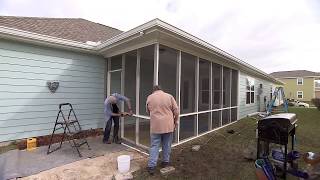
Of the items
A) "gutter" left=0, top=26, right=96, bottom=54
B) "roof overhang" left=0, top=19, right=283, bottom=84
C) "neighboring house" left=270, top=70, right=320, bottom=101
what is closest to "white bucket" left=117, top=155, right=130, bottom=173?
"roof overhang" left=0, top=19, right=283, bottom=84

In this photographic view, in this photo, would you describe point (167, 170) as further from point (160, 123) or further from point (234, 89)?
point (234, 89)

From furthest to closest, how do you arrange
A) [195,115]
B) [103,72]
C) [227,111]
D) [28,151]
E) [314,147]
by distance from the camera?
[227,111], [103,72], [195,115], [314,147], [28,151]

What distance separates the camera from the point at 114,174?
402 cm

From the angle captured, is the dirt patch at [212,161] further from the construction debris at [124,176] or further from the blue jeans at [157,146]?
the blue jeans at [157,146]

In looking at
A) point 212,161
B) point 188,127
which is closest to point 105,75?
point 188,127

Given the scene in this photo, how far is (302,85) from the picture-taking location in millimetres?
37688

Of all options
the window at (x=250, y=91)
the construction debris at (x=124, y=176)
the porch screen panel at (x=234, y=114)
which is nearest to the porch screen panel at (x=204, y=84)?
the porch screen panel at (x=234, y=114)

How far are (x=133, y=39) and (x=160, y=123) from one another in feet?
8.10

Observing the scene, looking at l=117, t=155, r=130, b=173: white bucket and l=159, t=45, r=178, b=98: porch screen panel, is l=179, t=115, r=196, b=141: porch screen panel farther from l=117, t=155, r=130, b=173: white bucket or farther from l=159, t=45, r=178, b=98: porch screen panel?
l=117, t=155, r=130, b=173: white bucket

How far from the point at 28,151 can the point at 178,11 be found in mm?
8873

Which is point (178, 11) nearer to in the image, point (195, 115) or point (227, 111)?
point (227, 111)

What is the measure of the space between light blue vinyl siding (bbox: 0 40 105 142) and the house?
21 millimetres

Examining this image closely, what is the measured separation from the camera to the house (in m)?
5.51

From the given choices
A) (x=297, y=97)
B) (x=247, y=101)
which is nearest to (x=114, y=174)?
(x=247, y=101)
